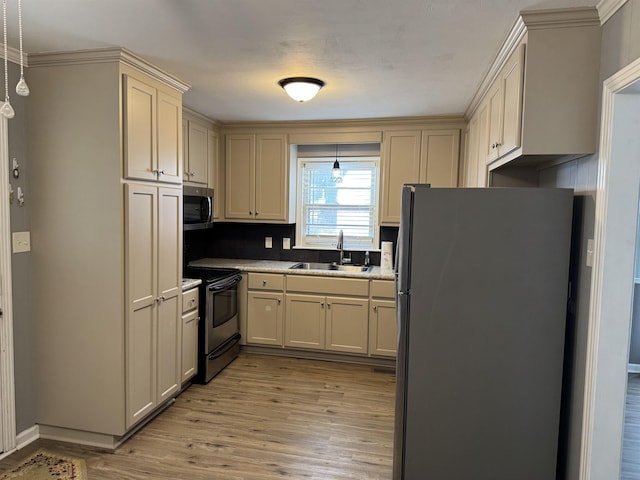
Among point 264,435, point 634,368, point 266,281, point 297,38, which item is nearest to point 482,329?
point 264,435

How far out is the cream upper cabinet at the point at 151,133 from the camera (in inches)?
96.7

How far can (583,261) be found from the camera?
1898mm

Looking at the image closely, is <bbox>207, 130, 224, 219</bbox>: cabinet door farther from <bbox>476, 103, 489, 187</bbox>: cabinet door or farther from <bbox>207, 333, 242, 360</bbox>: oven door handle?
<bbox>476, 103, 489, 187</bbox>: cabinet door

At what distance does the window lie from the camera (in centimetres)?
450

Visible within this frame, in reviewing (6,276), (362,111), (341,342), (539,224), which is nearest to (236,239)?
(341,342)

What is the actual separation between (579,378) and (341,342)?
7.73ft

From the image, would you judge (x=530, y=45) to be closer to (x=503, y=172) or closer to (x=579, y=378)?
(x=503, y=172)

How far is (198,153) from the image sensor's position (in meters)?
4.00

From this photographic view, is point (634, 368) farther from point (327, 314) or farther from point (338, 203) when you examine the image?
point (338, 203)

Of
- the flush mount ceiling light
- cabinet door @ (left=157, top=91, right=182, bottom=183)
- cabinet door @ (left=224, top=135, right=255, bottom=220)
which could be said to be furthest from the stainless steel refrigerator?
cabinet door @ (left=224, top=135, right=255, bottom=220)

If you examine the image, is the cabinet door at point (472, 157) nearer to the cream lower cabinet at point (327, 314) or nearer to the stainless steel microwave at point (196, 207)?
the cream lower cabinet at point (327, 314)

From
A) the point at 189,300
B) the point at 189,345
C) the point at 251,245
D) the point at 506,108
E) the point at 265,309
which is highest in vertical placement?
the point at 506,108

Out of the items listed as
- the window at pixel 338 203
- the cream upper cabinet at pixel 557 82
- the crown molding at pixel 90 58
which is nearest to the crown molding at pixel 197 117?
the window at pixel 338 203

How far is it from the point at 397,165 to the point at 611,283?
101 inches
